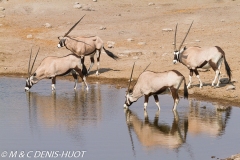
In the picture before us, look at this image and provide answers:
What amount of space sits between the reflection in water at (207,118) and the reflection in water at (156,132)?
0.41m

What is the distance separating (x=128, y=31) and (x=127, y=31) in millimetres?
51

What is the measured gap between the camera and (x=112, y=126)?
611 inches

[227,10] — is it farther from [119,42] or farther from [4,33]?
[4,33]

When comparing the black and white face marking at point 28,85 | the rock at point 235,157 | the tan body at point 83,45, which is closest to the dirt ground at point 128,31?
the tan body at point 83,45

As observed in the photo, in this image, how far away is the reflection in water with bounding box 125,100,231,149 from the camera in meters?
14.2

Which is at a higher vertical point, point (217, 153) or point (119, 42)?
point (217, 153)

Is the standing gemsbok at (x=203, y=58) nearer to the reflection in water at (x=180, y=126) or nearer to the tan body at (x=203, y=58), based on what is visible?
the tan body at (x=203, y=58)

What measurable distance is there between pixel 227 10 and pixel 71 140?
23515 mm

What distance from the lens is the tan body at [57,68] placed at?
21.1 metres

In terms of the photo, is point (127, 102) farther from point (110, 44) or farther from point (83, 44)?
point (110, 44)

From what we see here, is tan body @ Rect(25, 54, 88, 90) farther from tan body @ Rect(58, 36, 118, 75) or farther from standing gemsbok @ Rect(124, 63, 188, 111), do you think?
standing gemsbok @ Rect(124, 63, 188, 111)

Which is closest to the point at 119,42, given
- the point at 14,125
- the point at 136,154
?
the point at 14,125

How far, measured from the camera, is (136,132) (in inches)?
591

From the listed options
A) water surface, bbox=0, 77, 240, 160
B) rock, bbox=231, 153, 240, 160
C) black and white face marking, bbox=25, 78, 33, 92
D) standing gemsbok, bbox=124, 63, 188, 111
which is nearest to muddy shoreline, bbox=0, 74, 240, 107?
water surface, bbox=0, 77, 240, 160
